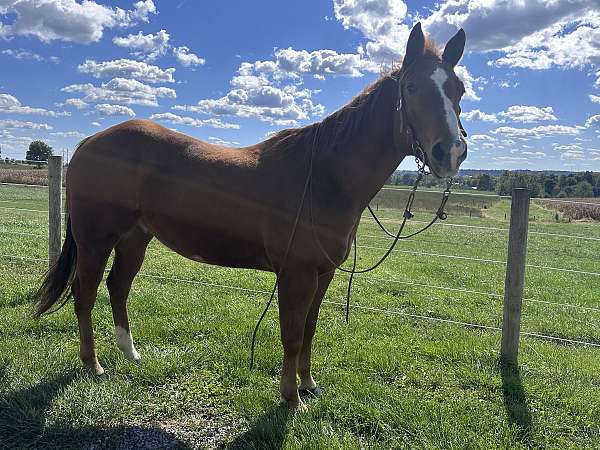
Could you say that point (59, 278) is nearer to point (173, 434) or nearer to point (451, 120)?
point (173, 434)

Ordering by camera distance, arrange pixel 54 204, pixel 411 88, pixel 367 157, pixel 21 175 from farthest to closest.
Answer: pixel 21 175 → pixel 54 204 → pixel 367 157 → pixel 411 88

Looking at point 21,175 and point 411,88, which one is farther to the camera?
point 21,175

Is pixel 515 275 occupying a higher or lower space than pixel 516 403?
higher

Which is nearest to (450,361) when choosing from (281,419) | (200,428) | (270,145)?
(281,419)

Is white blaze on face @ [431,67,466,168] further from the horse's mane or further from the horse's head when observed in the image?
the horse's mane

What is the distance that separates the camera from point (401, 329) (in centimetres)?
478

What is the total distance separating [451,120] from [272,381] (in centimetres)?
237

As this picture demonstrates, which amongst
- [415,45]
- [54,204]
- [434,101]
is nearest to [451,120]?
[434,101]

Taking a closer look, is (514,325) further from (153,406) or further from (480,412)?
(153,406)

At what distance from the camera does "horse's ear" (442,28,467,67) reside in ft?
8.86

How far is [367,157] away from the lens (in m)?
2.90

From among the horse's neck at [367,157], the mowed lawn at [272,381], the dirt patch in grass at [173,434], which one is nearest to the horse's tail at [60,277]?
the mowed lawn at [272,381]

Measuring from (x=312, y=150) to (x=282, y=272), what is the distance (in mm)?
890

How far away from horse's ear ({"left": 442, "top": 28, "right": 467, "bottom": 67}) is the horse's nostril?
0.62 m
